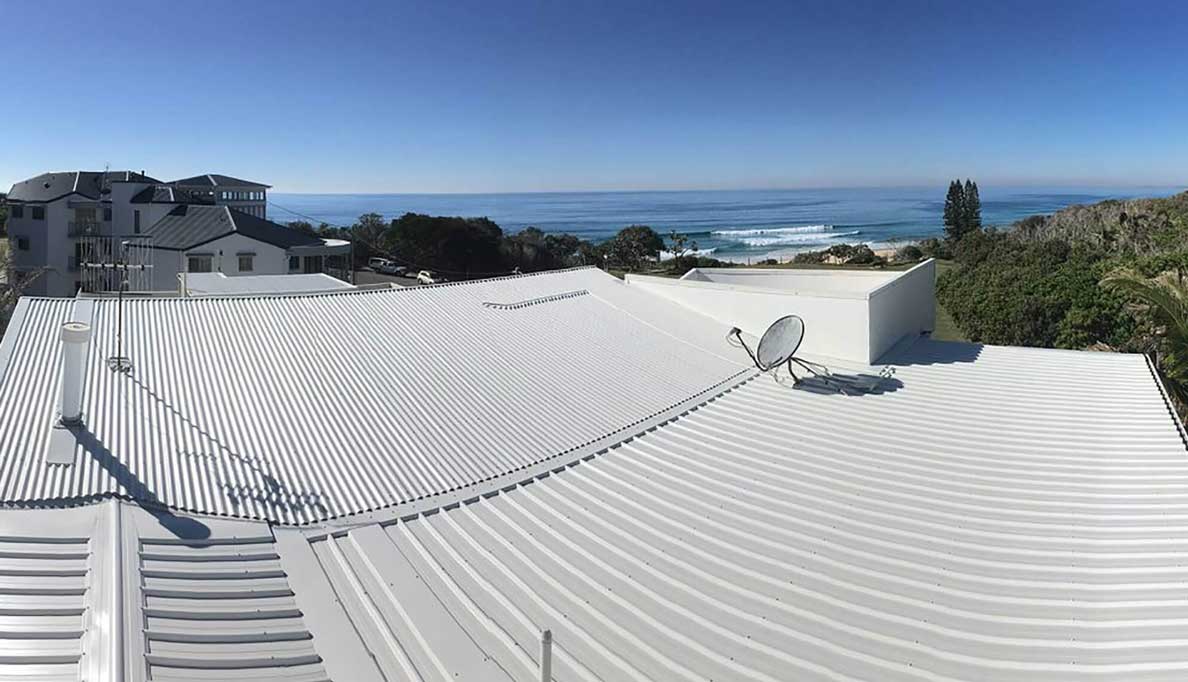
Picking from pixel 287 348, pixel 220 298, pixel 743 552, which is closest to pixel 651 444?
pixel 743 552

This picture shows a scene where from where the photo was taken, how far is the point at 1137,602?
5613 millimetres

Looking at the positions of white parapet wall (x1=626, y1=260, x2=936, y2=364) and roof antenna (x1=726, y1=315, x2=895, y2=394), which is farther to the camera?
white parapet wall (x1=626, y1=260, x2=936, y2=364)

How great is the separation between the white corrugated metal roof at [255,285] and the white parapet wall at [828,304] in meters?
6.73

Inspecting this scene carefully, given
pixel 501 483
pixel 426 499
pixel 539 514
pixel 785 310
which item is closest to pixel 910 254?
pixel 785 310

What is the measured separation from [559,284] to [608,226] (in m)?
91.7

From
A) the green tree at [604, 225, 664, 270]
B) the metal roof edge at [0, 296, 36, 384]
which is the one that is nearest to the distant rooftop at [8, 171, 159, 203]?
the green tree at [604, 225, 664, 270]

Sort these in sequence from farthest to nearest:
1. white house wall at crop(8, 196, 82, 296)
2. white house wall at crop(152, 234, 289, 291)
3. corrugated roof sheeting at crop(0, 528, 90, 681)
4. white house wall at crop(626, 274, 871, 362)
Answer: white house wall at crop(8, 196, 82, 296), white house wall at crop(152, 234, 289, 291), white house wall at crop(626, 274, 871, 362), corrugated roof sheeting at crop(0, 528, 90, 681)

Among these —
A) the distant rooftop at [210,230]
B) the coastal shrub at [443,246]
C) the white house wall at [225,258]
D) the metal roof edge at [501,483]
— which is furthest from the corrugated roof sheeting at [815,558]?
the coastal shrub at [443,246]

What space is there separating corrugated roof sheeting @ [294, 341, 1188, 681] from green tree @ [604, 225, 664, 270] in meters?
38.7

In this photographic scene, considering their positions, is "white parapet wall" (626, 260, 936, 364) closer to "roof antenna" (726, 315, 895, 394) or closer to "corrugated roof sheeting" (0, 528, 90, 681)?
"roof antenna" (726, 315, 895, 394)

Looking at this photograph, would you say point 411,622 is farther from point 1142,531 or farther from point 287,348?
point 1142,531

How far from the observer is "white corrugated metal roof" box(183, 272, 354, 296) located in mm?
15422

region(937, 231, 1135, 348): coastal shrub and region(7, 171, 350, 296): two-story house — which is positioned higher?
region(7, 171, 350, 296): two-story house

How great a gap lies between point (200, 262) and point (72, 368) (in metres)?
26.0
